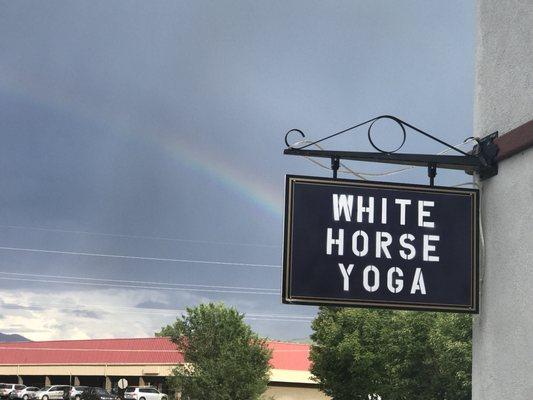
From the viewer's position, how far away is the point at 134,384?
72250mm

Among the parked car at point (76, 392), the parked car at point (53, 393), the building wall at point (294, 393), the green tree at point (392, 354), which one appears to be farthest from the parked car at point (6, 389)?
the green tree at point (392, 354)

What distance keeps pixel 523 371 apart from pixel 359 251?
5.27 feet

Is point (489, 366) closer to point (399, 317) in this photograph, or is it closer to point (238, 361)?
point (399, 317)

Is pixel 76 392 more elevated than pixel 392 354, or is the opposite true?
pixel 392 354

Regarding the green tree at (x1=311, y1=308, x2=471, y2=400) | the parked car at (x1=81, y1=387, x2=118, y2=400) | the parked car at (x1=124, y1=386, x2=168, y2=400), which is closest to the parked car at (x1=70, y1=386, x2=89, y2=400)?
the parked car at (x1=81, y1=387, x2=118, y2=400)

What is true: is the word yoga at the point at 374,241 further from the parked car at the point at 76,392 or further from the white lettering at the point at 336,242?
the parked car at the point at 76,392

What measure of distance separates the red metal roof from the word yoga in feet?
183

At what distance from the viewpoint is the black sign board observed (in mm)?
6766

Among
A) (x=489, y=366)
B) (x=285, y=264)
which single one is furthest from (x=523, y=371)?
(x=285, y=264)

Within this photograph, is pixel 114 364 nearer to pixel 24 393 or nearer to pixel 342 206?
pixel 24 393

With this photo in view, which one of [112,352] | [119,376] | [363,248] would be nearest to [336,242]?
[363,248]

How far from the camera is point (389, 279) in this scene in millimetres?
6801

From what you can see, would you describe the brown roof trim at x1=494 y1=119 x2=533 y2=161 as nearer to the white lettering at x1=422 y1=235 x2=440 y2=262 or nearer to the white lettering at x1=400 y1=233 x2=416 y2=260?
the white lettering at x1=422 y1=235 x2=440 y2=262

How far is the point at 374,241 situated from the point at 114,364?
67.1 metres
